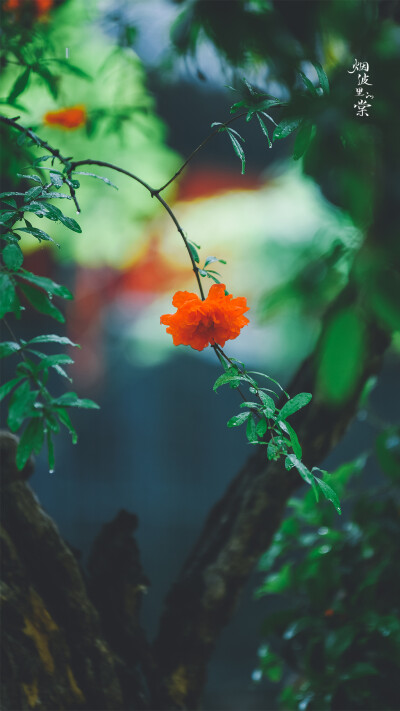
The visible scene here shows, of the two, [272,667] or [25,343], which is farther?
[272,667]

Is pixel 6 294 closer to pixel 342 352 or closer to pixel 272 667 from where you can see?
pixel 342 352

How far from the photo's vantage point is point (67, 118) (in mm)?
1264

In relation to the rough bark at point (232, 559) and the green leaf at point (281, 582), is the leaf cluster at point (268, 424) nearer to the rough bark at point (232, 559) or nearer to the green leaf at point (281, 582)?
the rough bark at point (232, 559)

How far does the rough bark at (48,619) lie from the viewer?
820mm

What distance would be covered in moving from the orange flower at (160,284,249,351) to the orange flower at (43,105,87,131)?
0.82 m

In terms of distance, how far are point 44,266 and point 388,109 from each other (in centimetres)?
357

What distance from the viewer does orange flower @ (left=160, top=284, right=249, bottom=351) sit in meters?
0.57

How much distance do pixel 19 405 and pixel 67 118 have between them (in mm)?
899

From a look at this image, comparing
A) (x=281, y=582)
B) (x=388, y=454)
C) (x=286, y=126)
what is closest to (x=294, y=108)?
(x=286, y=126)

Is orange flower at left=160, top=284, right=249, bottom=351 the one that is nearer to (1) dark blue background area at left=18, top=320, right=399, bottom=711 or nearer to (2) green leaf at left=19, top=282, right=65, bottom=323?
(2) green leaf at left=19, top=282, right=65, bottom=323

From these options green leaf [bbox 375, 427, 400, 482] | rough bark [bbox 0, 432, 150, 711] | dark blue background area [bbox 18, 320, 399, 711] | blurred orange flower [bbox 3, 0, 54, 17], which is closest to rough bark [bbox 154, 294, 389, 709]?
rough bark [bbox 0, 432, 150, 711]

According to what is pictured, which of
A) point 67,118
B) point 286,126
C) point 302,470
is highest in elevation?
point 67,118

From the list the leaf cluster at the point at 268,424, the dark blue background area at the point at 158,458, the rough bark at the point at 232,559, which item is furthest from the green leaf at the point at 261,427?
the dark blue background area at the point at 158,458

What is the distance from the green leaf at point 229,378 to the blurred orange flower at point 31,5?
2.80ft
